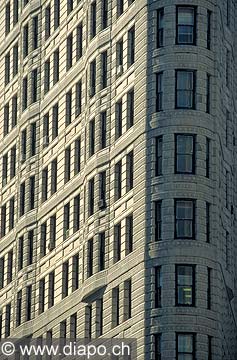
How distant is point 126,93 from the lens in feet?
508

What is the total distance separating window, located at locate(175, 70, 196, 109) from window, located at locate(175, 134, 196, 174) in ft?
7.29

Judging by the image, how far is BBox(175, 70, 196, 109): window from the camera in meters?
150

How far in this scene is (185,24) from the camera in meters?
152

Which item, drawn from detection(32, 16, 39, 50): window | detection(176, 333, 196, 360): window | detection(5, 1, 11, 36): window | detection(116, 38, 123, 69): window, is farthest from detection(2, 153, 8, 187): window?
detection(176, 333, 196, 360): window

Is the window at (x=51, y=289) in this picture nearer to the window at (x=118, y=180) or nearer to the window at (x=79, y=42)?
the window at (x=118, y=180)

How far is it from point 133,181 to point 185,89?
6634mm

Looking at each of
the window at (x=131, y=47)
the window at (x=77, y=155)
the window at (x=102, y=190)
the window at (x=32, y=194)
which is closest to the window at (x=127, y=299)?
the window at (x=102, y=190)

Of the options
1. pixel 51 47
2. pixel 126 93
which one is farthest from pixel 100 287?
pixel 51 47

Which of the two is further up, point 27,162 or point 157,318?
point 27,162

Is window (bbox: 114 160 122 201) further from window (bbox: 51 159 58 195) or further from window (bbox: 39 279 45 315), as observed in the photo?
window (bbox: 39 279 45 315)

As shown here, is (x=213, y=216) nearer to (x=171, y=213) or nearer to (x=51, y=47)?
(x=171, y=213)

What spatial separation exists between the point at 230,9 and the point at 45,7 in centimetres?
2058

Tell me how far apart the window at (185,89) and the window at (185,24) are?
218 cm

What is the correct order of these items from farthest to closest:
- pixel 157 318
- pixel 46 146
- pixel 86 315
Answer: pixel 46 146 < pixel 86 315 < pixel 157 318
